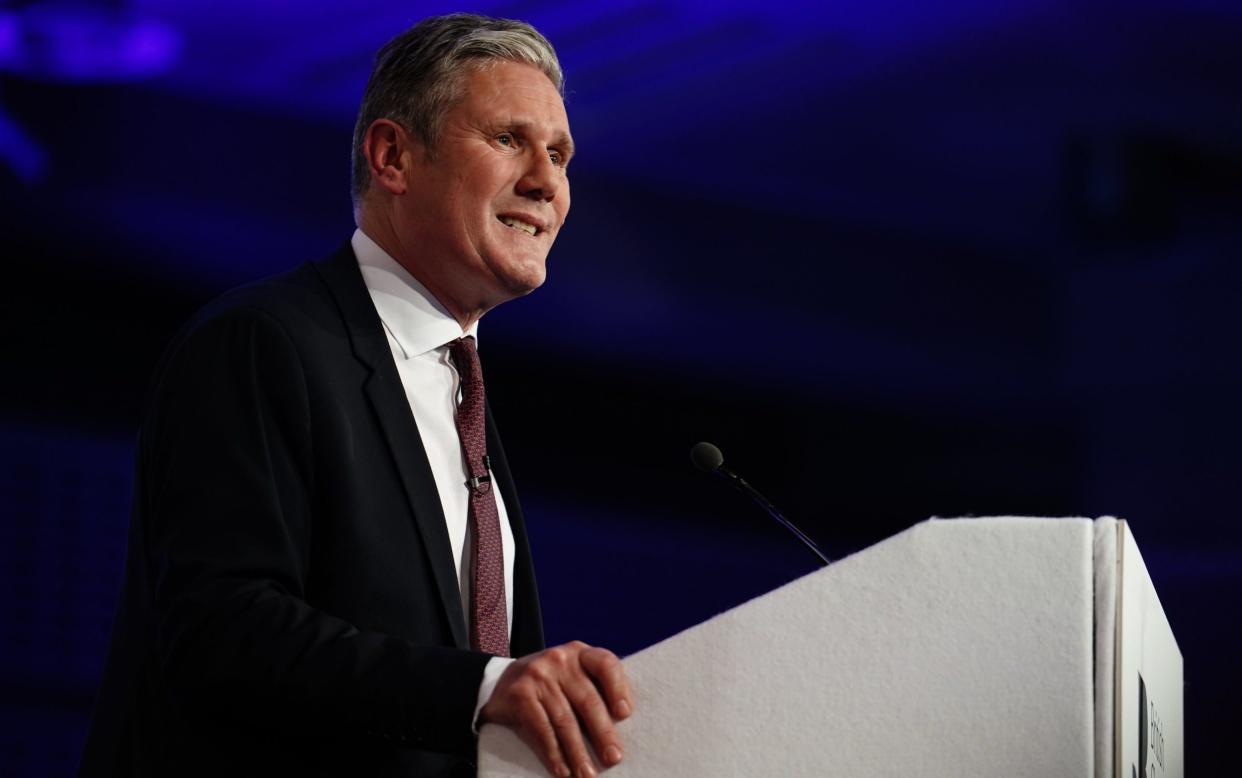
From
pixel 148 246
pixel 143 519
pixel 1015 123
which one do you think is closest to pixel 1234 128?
pixel 1015 123

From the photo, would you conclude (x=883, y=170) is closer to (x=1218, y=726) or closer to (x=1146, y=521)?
(x=1146, y=521)

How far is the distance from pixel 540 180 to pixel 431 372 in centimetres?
32

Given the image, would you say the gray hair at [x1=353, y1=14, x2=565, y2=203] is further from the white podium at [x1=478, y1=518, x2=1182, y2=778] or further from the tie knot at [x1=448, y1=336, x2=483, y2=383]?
the white podium at [x1=478, y1=518, x2=1182, y2=778]

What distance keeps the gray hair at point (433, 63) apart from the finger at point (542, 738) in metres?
0.98

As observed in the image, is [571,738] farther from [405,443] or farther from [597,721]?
[405,443]

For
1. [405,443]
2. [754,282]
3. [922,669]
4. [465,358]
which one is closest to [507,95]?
[465,358]

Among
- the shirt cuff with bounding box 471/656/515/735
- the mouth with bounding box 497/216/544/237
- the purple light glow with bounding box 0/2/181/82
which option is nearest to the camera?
the shirt cuff with bounding box 471/656/515/735

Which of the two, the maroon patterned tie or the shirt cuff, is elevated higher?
the maroon patterned tie

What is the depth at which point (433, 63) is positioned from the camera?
1.84 meters

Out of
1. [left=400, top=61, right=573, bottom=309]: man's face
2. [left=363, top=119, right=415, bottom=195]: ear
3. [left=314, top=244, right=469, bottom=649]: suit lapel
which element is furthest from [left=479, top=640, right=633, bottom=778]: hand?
[left=363, top=119, right=415, bottom=195]: ear

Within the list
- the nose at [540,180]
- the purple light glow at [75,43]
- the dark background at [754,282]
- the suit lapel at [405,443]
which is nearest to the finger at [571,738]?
the suit lapel at [405,443]

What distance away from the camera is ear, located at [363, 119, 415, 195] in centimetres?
184

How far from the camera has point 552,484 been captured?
320 centimetres

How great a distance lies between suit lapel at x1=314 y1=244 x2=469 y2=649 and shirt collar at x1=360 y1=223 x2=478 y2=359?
2.6 inches
